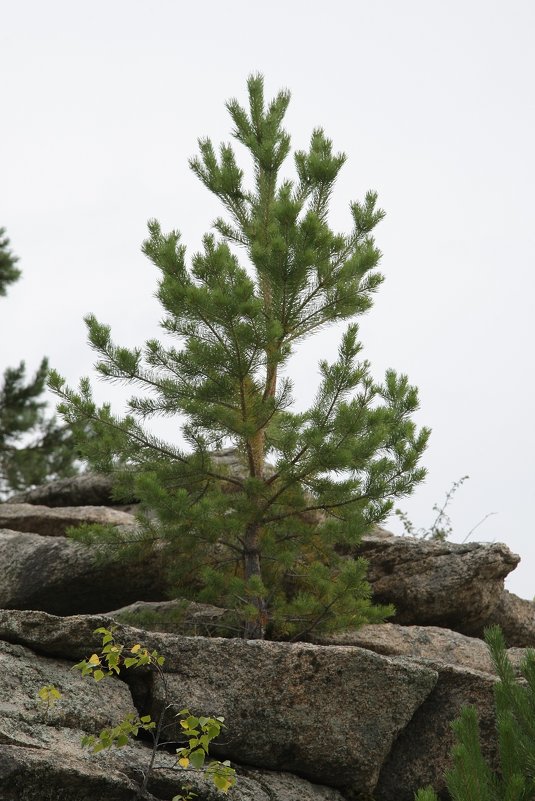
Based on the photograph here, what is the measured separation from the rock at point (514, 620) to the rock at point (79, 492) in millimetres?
4968

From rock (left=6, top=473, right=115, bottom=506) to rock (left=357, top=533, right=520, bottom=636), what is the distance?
3934 millimetres

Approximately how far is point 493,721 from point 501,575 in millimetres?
2387

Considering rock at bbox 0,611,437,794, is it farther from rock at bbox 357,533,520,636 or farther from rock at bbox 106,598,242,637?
rock at bbox 357,533,520,636

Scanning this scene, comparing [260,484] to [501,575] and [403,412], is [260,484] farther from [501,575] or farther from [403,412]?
[501,575]

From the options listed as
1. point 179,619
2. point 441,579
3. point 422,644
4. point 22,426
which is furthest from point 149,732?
point 22,426

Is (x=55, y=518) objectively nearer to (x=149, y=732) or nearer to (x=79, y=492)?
(x=79, y=492)

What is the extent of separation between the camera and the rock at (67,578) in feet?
29.6

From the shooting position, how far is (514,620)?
375 inches

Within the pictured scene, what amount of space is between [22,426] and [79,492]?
6.26 m

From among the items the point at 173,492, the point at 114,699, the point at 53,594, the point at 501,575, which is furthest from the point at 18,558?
the point at 501,575

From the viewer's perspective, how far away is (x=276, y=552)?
8430mm

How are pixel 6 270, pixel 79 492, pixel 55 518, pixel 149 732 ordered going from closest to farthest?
pixel 149 732 < pixel 55 518 < pixel 79 492 < pixel 6 270

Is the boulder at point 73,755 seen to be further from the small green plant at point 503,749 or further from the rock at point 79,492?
the rock at point 79,492

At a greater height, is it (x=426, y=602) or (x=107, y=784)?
(x=426, y=602)
